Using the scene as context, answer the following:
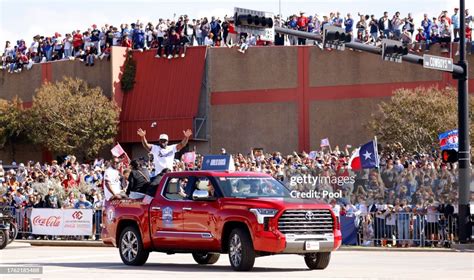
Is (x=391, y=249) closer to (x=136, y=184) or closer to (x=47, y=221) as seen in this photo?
(x=136, y=184)

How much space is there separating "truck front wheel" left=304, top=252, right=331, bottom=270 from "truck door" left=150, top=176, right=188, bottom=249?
2434mm

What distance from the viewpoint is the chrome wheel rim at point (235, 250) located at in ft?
61.9

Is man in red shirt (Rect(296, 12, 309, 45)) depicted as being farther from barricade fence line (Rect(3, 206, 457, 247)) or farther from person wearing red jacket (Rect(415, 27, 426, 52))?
barricade fence line (Rect(3, 206, 457, 247))

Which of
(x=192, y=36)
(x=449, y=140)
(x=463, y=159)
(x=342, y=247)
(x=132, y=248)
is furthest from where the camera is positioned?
(x=192, y=36)

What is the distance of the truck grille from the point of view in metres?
18.7

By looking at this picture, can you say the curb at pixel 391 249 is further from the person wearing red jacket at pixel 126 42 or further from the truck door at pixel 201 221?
the person wearing red jacket at pixel 126 42

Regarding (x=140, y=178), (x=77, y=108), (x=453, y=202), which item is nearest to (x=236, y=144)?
(x=77, y=108)

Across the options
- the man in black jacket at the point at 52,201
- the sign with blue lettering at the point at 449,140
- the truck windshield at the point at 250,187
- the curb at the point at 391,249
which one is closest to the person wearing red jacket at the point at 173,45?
the man in black jacket at the point at 52,201

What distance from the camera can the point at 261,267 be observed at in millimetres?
20141

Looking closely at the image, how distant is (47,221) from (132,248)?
576 inches

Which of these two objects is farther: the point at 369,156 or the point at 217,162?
the point at 369,156

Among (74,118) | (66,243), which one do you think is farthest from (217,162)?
(74,118)

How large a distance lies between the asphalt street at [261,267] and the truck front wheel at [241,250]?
0.68ft

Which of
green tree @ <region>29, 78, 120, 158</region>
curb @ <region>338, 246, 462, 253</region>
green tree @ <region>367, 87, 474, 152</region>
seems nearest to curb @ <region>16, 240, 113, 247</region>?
curb @ <region>338, 246, 462, 253</region>
